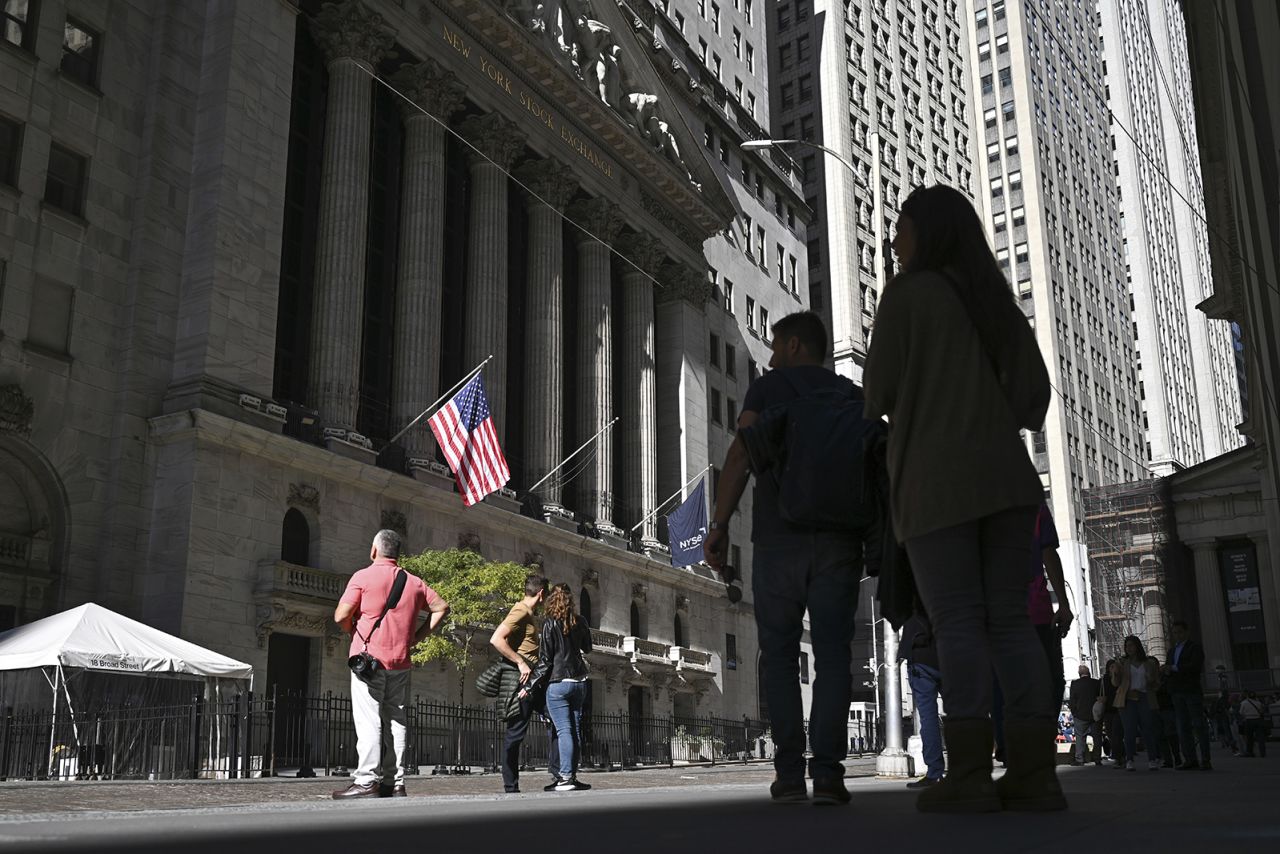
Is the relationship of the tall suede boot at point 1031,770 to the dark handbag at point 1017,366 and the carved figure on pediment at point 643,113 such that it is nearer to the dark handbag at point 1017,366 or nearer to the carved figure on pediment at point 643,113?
the dark handbag at point 1017,366

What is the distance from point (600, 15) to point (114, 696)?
34.8 metres

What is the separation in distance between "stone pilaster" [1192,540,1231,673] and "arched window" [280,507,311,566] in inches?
2447

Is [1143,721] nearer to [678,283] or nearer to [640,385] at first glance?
[640,385]

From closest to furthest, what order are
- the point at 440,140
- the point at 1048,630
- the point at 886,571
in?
the point at 886,571 → the point at 1048,630 → the point at 440,140

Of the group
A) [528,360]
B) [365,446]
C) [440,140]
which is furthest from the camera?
[528,360]

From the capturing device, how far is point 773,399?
22.6ft

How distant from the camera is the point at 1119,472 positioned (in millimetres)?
107125

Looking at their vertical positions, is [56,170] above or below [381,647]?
above

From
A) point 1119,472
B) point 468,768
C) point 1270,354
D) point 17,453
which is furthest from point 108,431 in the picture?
point 1119,472

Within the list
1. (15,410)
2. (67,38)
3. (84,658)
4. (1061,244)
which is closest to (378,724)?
(84,658)

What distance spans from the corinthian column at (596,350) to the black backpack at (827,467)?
3827cm

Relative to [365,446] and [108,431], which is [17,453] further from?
[365,446]

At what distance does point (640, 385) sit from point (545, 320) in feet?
23.8

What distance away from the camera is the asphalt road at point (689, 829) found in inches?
138
